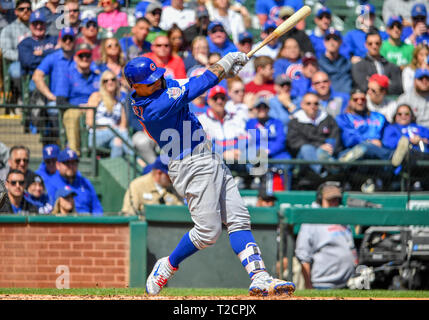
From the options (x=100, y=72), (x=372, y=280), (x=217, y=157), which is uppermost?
(x=100, y=72)

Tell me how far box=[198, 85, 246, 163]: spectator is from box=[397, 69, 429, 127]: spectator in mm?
2423

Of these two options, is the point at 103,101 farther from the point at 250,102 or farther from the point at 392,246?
the point at 392,246

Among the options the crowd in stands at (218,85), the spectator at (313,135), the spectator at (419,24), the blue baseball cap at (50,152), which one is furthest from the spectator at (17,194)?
the spectator at (419,24)

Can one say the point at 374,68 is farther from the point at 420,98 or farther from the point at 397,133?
the point at 397,133

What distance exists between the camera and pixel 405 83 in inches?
430

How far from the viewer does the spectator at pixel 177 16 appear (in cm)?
1081

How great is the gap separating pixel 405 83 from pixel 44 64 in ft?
16.7

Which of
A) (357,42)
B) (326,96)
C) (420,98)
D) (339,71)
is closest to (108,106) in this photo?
(326,96)

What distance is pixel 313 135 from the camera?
31.3 feet

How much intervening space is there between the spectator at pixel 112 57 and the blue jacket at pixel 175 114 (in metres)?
4.23

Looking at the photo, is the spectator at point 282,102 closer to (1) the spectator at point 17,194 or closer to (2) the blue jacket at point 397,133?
(2) the blue jacket at point 397,133

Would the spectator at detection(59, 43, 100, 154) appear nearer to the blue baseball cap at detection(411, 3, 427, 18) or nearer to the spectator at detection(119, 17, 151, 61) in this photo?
the spectator at detection(119, 17, 151, 61)

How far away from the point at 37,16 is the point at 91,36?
74 centimetres

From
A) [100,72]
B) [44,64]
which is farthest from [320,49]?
[44,64]
